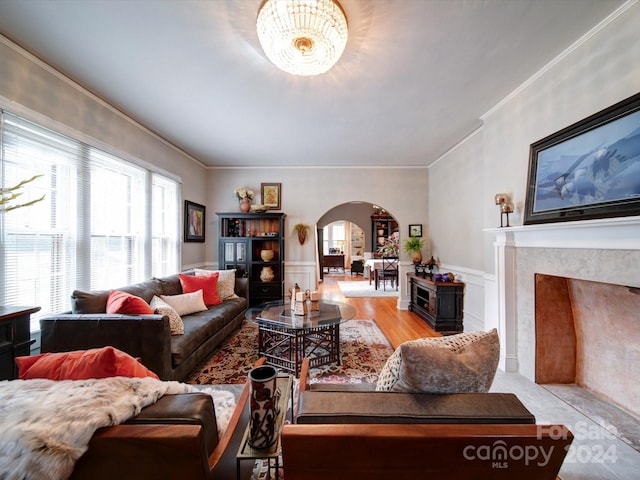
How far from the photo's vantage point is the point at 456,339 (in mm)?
1126

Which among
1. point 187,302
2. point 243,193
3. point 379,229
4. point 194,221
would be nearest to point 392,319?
point 187,302

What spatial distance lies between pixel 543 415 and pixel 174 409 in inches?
99.3

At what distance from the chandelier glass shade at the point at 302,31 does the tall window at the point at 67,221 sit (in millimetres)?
1839

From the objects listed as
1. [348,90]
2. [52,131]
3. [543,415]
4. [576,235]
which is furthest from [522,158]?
[52,131]

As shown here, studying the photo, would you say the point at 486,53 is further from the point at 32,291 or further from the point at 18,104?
the point at 32,291

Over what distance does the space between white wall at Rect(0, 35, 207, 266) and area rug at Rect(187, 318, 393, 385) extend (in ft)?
8.50

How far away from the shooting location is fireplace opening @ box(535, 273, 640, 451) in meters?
1.90

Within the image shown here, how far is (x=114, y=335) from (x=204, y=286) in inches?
56.7

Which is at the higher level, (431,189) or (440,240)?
(431,189)

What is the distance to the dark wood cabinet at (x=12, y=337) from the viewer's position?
Answer: 4.94ft

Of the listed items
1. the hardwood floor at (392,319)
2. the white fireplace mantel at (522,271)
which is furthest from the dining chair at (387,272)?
the white fireplace mantel at (522,271)

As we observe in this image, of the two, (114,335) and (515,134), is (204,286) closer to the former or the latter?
(114,335)

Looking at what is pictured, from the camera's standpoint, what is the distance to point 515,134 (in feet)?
8.54

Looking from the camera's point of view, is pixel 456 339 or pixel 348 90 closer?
pixel 456 339
